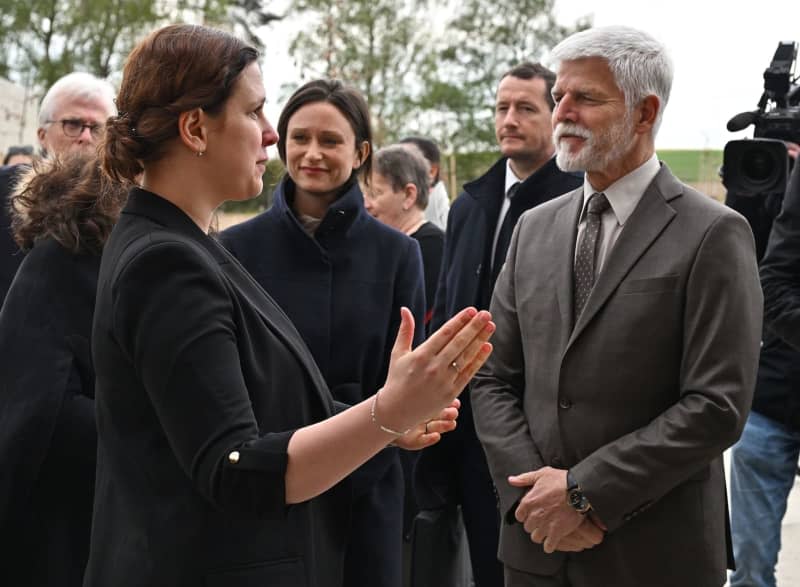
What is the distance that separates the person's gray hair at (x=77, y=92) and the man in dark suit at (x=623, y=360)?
184 cm

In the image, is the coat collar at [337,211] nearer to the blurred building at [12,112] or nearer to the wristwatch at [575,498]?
the wristwatch at [575,498]

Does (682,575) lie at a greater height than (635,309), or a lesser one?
lesser

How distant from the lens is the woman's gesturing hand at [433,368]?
1.81 m

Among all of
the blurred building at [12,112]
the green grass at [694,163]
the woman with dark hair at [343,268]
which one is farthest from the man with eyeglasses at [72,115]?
the blurred building at [12,112]

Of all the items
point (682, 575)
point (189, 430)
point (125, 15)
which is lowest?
point (682, 575)

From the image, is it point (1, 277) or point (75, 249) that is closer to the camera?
point (75, 249)

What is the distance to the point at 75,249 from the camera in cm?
280

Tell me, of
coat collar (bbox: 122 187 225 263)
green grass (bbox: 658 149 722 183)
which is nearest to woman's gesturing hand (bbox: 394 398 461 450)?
coat collar (bbox: 122 187 225 263)

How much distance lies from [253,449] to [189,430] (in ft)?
0.38

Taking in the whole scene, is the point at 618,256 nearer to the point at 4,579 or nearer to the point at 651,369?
the point at 651,369

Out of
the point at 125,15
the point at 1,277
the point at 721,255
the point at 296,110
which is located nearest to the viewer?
the point at 721,255

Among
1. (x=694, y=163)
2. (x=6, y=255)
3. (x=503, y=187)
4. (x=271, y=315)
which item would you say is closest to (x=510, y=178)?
(x=503, y=187)

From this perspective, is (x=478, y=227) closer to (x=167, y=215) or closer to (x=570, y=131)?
(x=570, y=131)

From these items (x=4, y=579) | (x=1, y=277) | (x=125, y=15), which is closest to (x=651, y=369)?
(x=4, y=579)
